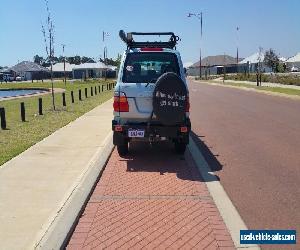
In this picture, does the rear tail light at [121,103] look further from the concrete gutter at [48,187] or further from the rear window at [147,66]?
the concrete gutter at [48,187]

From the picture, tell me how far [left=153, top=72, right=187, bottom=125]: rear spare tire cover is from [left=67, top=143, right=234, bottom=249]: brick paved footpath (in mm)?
1010

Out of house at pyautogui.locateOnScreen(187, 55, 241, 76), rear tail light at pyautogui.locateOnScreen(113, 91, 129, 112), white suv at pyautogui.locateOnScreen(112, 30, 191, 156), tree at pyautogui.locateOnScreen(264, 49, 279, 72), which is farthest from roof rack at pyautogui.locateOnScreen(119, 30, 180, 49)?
house at pyautogui.locateOnScreen(187, 55, 241, 76)

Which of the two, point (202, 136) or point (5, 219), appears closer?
→ point (5, 219)

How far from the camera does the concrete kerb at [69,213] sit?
503 centimetres

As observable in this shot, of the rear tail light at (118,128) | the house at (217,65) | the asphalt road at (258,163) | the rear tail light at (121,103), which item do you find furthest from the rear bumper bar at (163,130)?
the house at (217,65)

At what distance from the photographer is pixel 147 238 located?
5.22 meters

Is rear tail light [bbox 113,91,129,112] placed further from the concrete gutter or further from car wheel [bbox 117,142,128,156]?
the concrete gutter

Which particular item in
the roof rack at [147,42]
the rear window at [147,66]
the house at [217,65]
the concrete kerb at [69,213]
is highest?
the house at [217,65]

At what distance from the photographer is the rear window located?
9664mm

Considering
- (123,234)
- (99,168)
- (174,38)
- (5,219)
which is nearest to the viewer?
(123,234)

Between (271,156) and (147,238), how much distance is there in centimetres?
520

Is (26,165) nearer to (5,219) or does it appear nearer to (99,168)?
(99,168)

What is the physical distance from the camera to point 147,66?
9852 mm

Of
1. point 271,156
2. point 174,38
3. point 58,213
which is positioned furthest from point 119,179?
point 174,38
